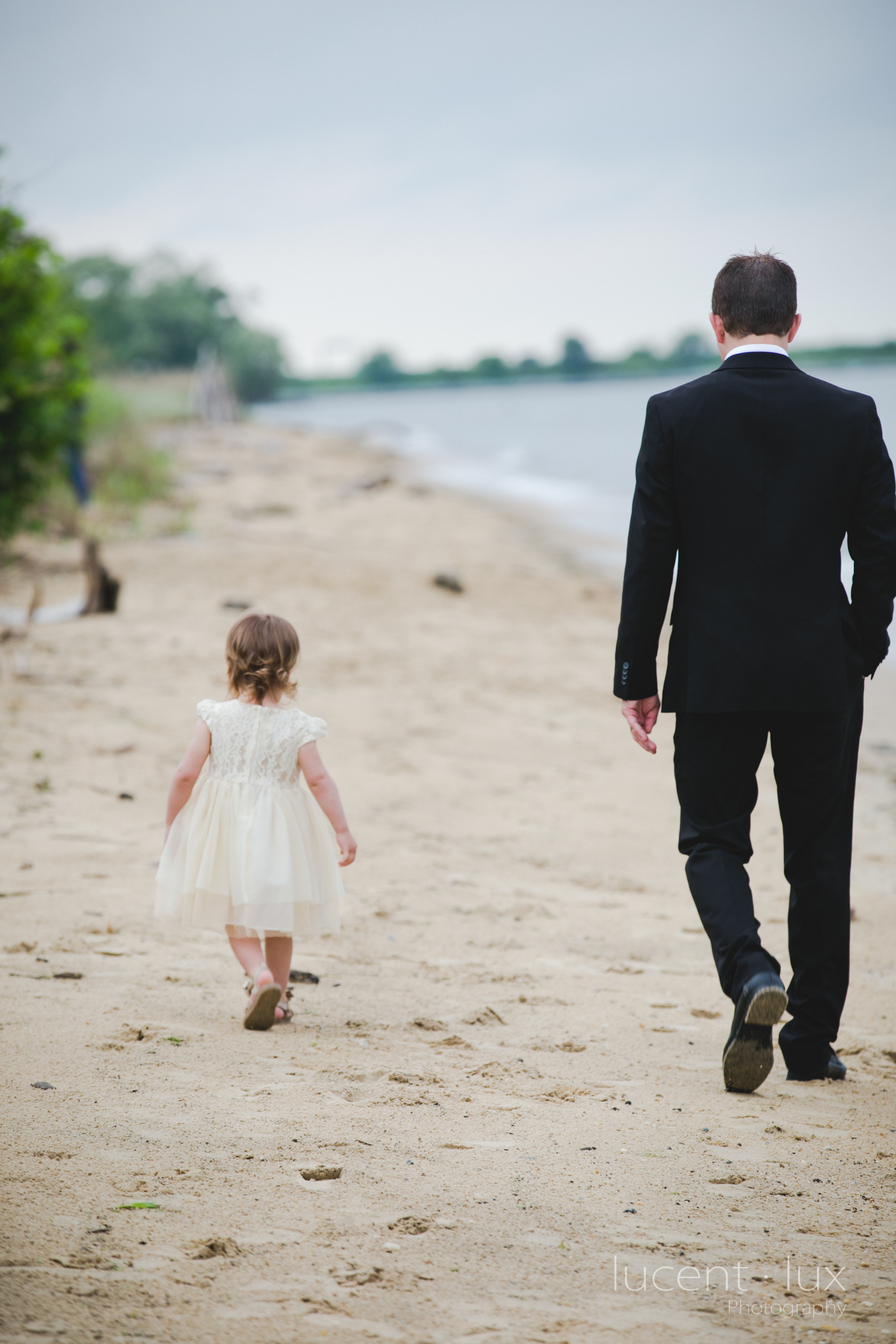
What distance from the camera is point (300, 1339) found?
5.52 ft

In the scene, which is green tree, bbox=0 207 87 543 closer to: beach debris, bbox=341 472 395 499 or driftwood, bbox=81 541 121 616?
driftwood, bbox=81 541 121 616

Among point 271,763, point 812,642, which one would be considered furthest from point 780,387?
point 271,763

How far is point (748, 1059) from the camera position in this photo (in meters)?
2.68

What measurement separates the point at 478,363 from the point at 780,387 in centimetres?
11044

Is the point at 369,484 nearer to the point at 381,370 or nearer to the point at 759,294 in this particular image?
the point at 759,294

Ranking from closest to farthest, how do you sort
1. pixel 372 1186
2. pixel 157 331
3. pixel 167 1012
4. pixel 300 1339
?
pixel 300 1339 → pixel 372 1186 → pixel 167 1012 → pixel 157 331

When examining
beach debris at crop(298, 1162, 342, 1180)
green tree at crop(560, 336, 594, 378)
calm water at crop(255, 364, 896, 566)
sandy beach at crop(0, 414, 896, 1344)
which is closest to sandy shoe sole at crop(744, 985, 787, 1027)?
sandy beach at crop(0, 414, 896, 1344)

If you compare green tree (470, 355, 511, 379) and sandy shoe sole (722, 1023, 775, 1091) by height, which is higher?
green tree (470, 355, 511, 379)

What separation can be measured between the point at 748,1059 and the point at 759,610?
1.10 m

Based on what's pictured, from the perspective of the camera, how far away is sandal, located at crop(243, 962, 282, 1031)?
2.98 meters

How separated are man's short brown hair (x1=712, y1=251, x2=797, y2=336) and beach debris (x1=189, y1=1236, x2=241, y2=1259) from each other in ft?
7.68

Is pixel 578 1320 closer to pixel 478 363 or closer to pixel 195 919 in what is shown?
pixel 195 919

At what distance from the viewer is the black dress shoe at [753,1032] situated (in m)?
2.55

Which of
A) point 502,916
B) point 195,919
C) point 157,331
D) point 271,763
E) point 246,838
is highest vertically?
point 157,331
